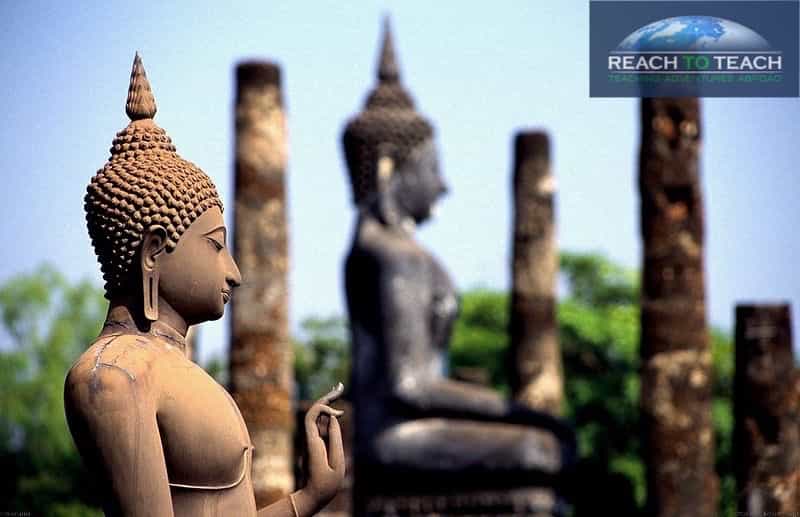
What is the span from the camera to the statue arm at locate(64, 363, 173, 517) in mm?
4727

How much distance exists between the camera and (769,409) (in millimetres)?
10977

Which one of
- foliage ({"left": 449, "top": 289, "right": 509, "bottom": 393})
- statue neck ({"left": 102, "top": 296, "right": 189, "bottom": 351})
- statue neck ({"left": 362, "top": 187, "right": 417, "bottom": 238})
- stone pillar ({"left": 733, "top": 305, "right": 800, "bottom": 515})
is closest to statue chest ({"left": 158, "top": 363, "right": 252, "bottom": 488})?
statue neck ({"left": 102, "top": 296, "right": 189, "bottom": 351})

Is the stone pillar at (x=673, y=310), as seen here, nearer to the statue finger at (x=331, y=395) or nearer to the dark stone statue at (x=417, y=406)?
the dark stone statue at (x=417, y=406)

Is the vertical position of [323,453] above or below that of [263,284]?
below

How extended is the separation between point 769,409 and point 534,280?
6.18m

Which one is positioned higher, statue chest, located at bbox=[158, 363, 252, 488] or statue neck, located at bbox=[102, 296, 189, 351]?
statue neck, located at bbox=[102, 296, 189, 351]

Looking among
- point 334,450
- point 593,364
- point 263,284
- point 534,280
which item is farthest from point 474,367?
point 334,450

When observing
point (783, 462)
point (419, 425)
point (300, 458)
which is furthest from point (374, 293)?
point (300, 458)

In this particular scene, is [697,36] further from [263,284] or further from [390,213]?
[263,284]

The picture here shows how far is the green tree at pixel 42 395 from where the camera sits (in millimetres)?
23312

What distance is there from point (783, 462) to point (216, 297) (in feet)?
21.5

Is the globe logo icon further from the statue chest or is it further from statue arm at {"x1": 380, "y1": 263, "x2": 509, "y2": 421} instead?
the statue chest

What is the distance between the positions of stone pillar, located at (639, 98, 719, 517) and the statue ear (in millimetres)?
8338

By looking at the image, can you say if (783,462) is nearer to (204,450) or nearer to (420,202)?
(420,202)
